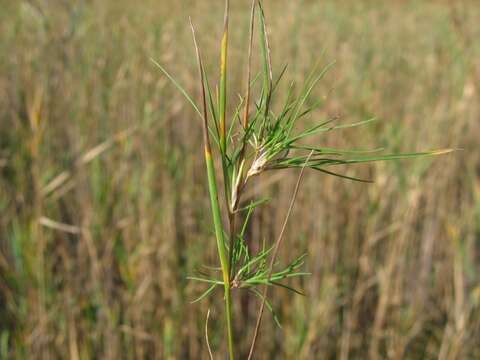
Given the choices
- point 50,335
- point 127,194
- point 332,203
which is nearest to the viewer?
point 50,335

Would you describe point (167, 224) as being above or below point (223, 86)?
below

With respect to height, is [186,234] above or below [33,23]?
below

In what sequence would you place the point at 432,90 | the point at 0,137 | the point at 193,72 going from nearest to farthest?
1. the point at 0,137
2. the point at 193,72
3. the point at 432,90

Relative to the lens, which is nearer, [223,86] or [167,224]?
[223,86]

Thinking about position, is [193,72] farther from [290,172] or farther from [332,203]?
[332,203]

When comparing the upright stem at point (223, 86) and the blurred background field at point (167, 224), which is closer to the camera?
the upright stem at point (223, 86)

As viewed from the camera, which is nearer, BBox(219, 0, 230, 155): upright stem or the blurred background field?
BBox(219, 0, 230, 155): upright stem

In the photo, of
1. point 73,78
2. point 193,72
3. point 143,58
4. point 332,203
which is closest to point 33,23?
point 73,78

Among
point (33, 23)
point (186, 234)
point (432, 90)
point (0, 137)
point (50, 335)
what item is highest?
point (33, 23)
